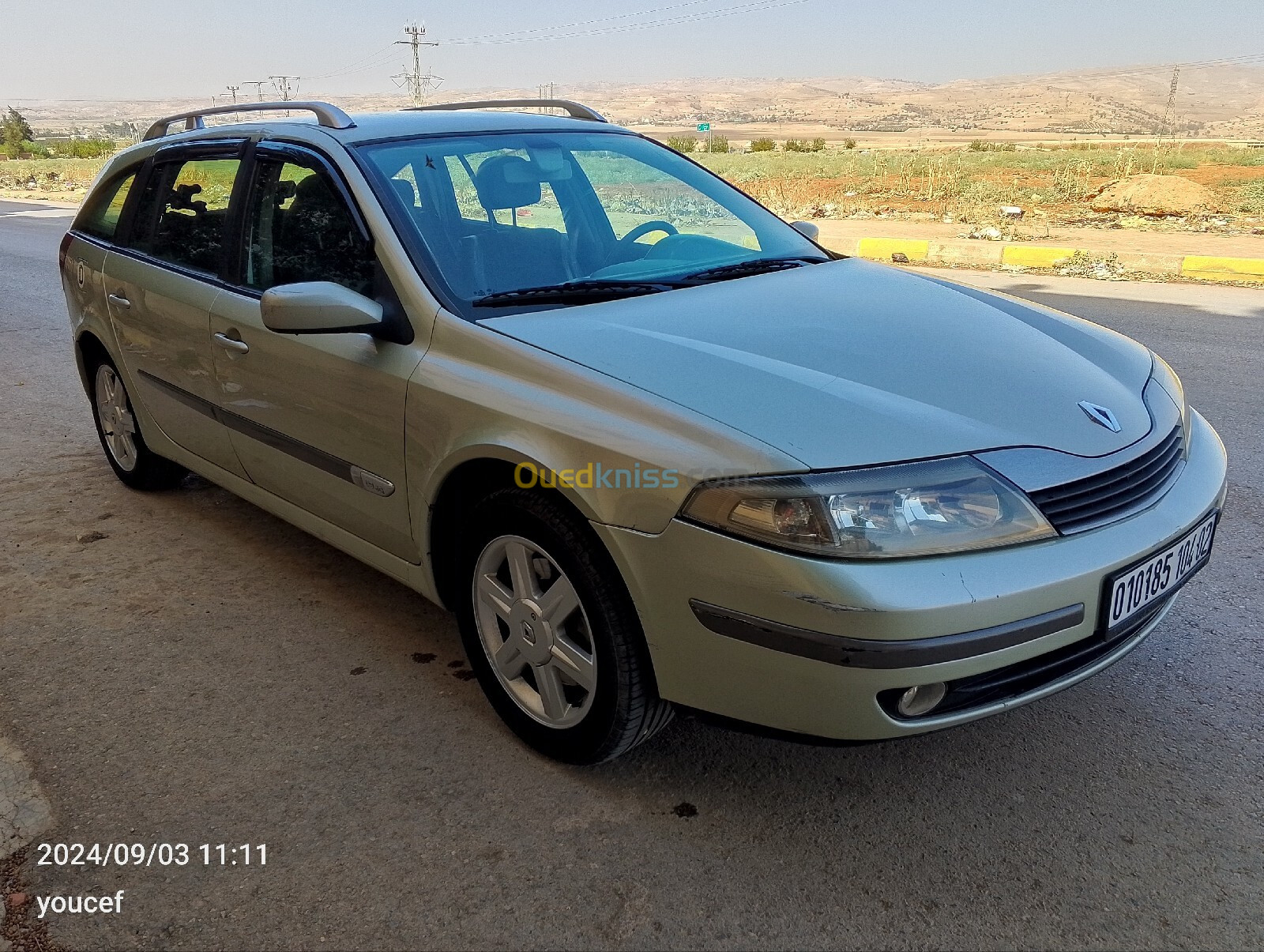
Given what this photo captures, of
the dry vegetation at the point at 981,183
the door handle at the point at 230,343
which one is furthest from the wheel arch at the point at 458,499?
the dry vegetation at the point at 981,183

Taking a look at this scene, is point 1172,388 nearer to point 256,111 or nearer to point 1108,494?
point 1108,494

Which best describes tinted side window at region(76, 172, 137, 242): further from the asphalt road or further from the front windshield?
the front windshield

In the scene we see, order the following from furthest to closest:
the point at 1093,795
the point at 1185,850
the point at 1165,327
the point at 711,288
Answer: the point at 1165,327, the point at 711,288, the point at 1093,795, the point at 1185,850

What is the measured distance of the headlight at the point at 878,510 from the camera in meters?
1.99

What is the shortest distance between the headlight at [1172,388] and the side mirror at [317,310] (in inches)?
82.8

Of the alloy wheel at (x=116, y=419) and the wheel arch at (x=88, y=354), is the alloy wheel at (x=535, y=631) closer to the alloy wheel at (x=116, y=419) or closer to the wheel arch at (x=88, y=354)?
the alloy wheel at (x=116, y=419)

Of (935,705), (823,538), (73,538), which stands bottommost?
(73,538)

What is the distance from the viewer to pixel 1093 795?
7.90 ft

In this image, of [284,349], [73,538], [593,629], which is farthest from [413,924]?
[73,538]

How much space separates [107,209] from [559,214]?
2299 mm

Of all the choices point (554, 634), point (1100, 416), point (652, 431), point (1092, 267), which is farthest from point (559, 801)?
point (1092, 267)

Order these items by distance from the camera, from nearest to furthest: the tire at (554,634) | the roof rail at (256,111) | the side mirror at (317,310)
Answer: the tire at (554,634), the side mirror at (317,310), the roof rail at (256,111)

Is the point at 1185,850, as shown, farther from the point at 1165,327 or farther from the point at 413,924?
the point at 1165,327

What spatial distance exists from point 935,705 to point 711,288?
1372mm
